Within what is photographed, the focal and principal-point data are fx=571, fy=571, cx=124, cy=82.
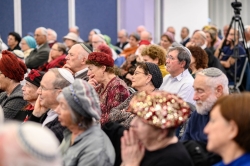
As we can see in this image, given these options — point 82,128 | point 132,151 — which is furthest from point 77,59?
point 132,151

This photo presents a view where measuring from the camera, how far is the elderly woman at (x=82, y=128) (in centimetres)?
292

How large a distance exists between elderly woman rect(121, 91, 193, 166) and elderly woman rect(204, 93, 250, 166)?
1.06 feet

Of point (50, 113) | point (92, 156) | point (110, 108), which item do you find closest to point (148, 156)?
point (92, 156)

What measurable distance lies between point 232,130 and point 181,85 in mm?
2746

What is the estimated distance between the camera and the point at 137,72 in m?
4.63

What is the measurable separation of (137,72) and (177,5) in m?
9.85

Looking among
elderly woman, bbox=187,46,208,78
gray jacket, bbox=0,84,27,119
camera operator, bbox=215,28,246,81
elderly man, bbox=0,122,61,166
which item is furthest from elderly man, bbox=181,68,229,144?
camera operator, bbox=215,28,246,81

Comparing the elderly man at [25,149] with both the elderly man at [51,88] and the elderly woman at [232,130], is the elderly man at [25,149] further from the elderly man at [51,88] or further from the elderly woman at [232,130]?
the elderly man at [51,88]

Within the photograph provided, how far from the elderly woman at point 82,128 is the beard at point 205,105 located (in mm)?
739

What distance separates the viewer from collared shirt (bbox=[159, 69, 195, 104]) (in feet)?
16.3

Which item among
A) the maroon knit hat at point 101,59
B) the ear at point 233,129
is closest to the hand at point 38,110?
the maroon knit hat at point 101,59

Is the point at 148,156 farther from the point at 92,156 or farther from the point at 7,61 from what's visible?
the point at 7,61

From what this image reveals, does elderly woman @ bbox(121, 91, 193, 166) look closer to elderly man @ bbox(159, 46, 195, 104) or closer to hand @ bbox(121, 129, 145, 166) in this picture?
hand @ bbox(121, 129, 145, 166)

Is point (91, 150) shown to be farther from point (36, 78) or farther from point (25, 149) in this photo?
point (36, 78)
